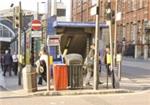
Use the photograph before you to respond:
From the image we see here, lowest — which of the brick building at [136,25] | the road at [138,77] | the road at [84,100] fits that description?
the road at [138,77]

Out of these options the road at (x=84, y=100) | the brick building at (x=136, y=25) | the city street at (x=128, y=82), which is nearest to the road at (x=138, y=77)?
the city street at (x=128, y=82)

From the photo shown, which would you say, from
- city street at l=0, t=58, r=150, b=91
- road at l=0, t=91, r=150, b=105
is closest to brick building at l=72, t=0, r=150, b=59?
city street at l=0, t=58, r=150, b=91

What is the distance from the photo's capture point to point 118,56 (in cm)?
2491

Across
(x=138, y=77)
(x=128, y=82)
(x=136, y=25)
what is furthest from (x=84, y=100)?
(x=136, y=25)

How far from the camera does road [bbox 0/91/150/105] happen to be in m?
15.9

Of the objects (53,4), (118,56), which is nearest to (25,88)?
(118,56)

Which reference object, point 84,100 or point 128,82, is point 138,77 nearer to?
point 128,82

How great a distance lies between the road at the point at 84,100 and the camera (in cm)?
1588

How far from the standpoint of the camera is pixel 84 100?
16750mm

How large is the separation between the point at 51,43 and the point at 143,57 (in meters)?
53.3

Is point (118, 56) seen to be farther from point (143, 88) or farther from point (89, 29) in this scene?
point (89, 29)

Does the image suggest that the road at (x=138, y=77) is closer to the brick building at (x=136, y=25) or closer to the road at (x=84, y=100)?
the road at (x=84, y=100)

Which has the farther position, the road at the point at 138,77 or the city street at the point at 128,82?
the road at the point at 138,77

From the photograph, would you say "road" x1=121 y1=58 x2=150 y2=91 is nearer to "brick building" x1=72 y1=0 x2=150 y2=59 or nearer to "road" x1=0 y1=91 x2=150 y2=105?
"road" x1=0 y1=91 x2=150 y2=105
